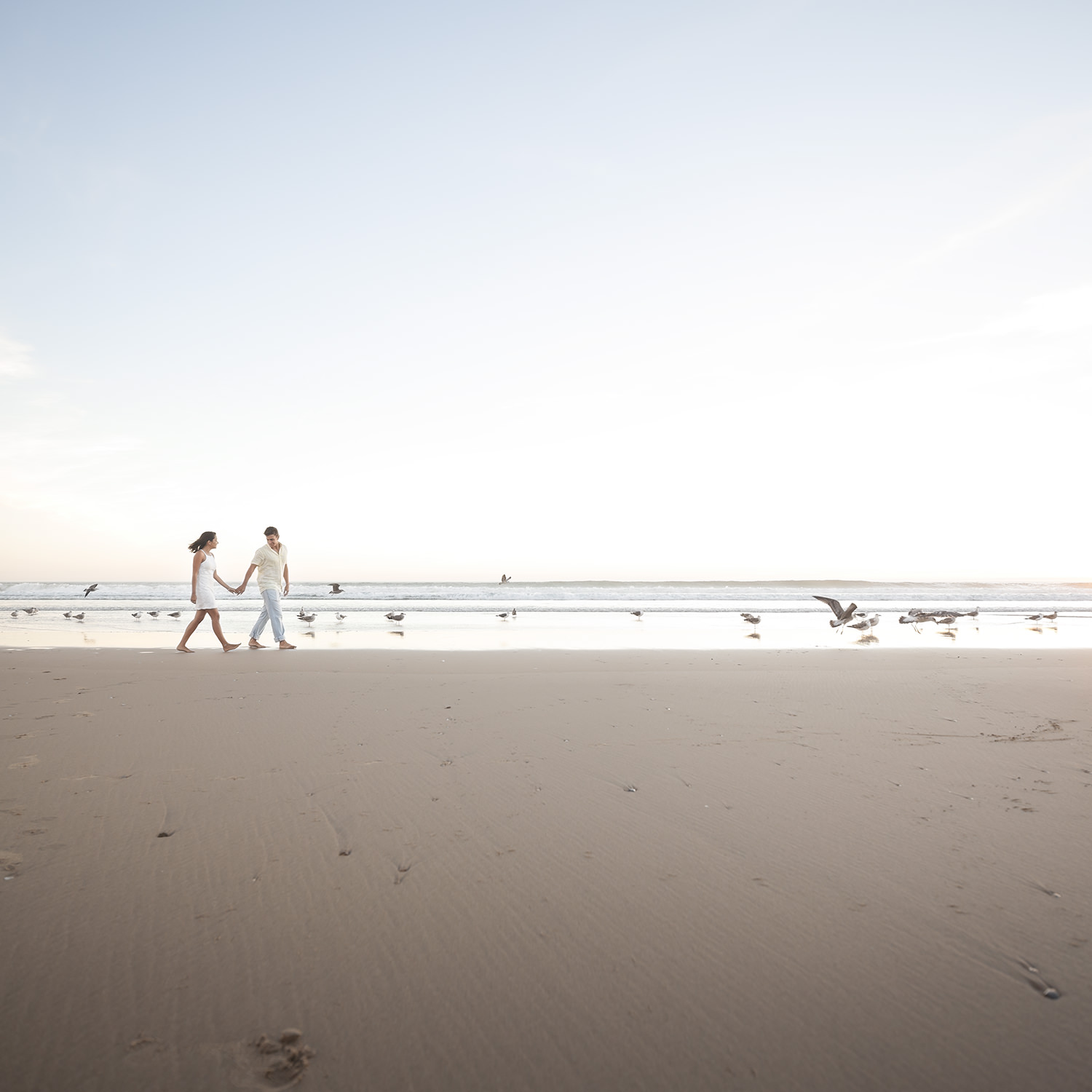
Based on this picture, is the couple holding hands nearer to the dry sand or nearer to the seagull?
the dry sand

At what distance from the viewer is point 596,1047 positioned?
1725mm

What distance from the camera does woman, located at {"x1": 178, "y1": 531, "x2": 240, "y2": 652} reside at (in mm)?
10664

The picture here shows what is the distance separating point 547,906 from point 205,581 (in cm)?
1029

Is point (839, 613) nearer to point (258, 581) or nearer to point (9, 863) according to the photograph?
point (258, 581)

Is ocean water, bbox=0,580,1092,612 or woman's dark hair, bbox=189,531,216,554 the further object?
ocean water, bbox=0,580,1092,612

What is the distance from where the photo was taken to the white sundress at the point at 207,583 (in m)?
10.9

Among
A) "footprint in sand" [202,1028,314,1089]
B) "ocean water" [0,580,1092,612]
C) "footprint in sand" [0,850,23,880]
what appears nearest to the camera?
"footprint in sand" [202,1028,314,1089]


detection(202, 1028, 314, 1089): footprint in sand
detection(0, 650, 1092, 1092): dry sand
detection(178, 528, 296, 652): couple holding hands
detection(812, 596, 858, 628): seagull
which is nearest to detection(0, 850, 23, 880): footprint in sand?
detection(0, 650, 1092, 1092): dry sand

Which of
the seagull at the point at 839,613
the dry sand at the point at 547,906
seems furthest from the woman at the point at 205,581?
the seagull at the point at 839,613

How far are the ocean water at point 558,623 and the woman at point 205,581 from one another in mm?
990

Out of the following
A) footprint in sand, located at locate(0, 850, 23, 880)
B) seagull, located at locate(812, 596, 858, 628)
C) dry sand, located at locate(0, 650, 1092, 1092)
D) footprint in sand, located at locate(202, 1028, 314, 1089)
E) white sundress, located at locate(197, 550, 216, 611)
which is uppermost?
white sundress, located at locate(197, 550, 216, 611)

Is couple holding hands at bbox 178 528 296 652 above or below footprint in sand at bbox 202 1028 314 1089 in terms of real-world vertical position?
above

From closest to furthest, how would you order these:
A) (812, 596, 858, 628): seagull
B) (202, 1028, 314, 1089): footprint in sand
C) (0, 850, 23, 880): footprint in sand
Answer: (202, 1028, 314, 1089): footprint in sand
(0, 850, 23, 880): footprint in sand
(812, 596, 858, 628): seagull

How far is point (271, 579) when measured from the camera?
36.6ft
